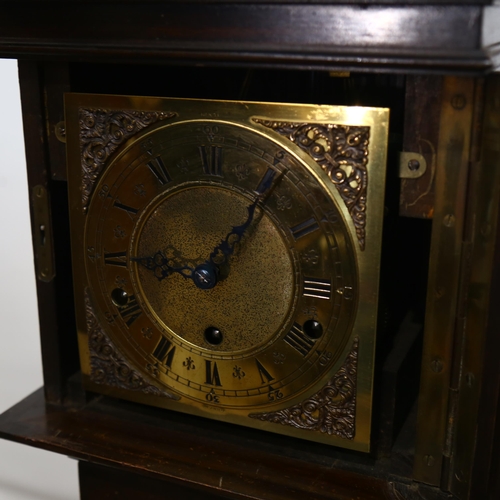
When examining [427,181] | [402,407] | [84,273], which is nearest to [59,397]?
[84,273]

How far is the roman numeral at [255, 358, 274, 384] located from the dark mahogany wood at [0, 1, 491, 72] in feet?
1.55

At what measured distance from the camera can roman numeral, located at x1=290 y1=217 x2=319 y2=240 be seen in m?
1.12

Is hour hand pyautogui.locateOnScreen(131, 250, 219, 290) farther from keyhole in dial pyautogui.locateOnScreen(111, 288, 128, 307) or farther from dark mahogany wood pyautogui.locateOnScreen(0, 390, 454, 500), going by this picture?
dark mahogany wood pyautogui.locateOnScreen(0, 390, 454, 500)

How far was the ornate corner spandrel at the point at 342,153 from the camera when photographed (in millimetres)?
1062

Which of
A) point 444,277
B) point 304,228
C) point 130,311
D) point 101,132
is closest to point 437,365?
point 444,277

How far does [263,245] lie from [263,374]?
0.21 metres

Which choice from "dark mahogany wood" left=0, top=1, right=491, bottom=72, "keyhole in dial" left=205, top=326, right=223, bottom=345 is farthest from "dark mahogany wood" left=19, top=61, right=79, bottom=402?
"keyhole in dial" left=205, top=326, right=223, bottom=345

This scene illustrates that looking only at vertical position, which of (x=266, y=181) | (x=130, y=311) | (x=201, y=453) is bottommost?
(x=201, y=453)

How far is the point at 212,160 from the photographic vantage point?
1161mm

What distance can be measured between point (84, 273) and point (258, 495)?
0.46m

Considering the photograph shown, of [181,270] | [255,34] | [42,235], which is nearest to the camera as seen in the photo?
[255,34]

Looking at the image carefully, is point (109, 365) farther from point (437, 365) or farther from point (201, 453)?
point (437, 365)

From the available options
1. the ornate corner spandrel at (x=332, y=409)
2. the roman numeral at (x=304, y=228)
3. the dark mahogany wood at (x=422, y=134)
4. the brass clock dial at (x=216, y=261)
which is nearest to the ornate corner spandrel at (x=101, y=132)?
the brass clock dial at (x=216, y=261)

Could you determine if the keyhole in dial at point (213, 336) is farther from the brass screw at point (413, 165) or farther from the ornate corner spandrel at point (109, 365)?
the brass screw at point (413, 165)
